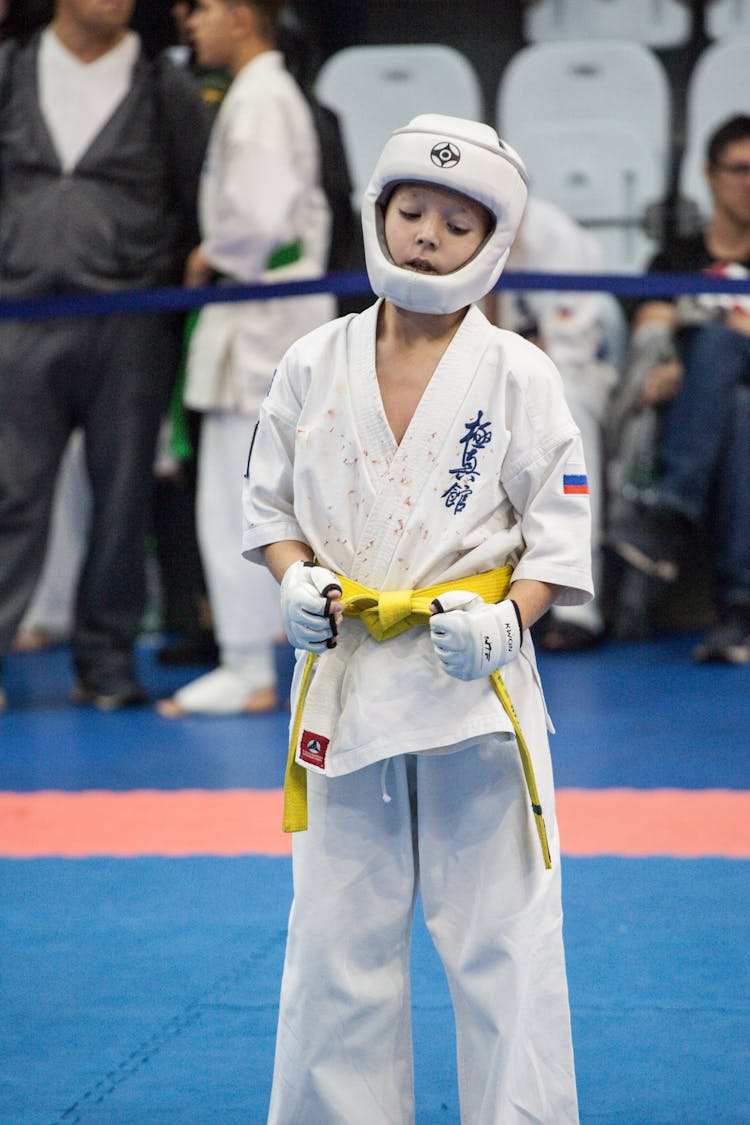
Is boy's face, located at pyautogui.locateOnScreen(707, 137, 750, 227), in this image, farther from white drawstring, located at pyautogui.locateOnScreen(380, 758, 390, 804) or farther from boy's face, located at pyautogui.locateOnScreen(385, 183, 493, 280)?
white drawstring, located at pyautogui.locateOnScreen(380, 758, 390, 804)

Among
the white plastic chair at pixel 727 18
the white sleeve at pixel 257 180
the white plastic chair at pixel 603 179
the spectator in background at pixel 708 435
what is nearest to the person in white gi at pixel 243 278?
the white sleeve at pixel 257 180

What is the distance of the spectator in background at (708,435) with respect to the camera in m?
6.06

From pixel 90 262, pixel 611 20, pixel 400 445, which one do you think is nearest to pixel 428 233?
pixel 400 445

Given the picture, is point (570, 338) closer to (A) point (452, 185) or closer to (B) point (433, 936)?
(A) point (452, 185)

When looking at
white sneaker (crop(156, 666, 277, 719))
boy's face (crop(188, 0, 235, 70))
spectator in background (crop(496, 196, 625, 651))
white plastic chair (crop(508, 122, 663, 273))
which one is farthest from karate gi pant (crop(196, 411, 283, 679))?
white plastic chair (crop(508, 122, 663, 273))

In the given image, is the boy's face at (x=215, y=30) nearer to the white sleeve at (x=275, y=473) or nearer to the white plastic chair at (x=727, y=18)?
the white sleeve at (x=275, y=473)

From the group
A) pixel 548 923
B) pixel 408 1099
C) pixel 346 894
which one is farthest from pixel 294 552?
pixel 408 1099

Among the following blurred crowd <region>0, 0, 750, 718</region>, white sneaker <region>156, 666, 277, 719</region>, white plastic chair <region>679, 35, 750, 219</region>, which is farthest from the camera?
A: white plastic chair <region>679, 35, 750, 219</region>

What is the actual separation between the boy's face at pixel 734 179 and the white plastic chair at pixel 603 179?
168cm

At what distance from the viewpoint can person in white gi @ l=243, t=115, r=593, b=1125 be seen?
1.99m

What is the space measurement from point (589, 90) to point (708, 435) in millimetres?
2983

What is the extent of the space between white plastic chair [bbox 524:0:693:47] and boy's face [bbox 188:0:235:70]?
12.7ft

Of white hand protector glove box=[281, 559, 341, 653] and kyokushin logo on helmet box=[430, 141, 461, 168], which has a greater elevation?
kyokushin logo on helmet box=[430, 141, 461, 168]

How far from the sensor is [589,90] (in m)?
8.24
